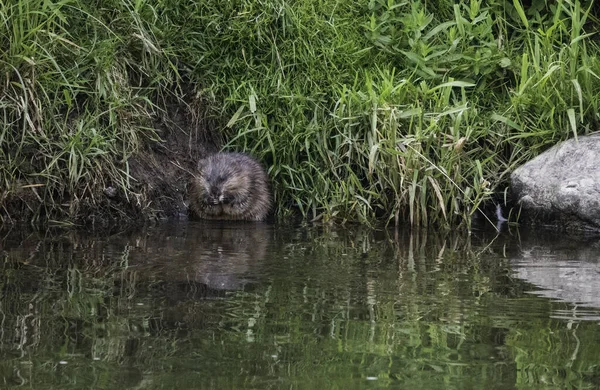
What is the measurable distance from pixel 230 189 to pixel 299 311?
2860 mm

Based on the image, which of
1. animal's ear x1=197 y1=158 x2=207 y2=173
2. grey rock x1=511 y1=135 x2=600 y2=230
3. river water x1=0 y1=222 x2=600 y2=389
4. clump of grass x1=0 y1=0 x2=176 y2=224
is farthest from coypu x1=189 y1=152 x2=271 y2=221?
grey rock x1=511 y1=135 x2=600 y2=230

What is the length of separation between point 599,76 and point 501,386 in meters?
4.25

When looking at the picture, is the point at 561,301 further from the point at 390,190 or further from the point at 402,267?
the point at 390,190

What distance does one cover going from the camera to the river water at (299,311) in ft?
12.3

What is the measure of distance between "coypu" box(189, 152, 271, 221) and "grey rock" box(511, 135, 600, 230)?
69.5 inches

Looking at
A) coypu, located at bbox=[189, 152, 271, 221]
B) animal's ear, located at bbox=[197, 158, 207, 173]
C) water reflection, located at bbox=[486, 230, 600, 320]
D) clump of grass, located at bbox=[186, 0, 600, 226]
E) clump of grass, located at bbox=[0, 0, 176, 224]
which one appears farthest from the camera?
animal's ear, located at bbox=[197, 158, 207, 173]

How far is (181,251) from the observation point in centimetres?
625

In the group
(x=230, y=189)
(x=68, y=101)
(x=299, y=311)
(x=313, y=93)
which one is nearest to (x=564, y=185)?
(x=313, y=93)

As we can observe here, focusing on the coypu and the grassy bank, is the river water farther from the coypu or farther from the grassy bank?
the coypu

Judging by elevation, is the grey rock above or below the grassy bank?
below

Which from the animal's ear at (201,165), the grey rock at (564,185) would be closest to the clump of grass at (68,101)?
the animal's ear at (201,165)

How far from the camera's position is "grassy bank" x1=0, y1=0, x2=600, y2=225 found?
707cm

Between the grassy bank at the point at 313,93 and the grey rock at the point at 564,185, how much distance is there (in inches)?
6.4

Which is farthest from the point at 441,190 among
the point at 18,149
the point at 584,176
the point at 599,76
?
the point at 18,149
